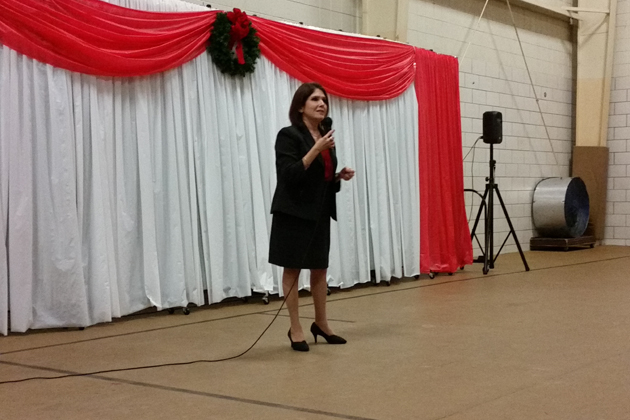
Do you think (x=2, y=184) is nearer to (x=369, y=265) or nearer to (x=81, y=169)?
(x=81, y=169)

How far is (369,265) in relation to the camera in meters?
6.62

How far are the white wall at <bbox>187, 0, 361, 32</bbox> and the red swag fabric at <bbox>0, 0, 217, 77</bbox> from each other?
0.71m

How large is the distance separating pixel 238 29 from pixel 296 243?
7.20ft

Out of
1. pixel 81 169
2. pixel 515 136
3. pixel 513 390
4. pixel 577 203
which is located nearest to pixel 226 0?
pixel 81 169

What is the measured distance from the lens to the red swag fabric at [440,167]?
23.4ft

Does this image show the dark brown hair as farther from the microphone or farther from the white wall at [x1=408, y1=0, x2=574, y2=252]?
the white wall at [x1=408, y1=0, x2=574, y2=252]

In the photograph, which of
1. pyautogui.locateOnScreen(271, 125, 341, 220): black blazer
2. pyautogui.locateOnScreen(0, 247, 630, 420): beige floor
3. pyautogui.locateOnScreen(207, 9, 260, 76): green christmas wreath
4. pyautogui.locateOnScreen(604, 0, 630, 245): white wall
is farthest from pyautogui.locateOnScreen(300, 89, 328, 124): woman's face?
pyautogui.locateOnScreen(604, 0, 630, 245): white wall

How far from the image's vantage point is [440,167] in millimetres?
7301

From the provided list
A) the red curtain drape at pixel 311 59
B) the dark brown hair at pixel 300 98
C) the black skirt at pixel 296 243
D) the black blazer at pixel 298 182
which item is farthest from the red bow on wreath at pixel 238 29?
the black skirt at pixel 296 243

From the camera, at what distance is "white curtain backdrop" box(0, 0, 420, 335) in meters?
4.48

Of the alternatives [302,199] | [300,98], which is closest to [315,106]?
[300,98]

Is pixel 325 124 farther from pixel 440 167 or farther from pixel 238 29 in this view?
pixel 440 167

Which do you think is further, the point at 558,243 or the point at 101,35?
the point at 558,243

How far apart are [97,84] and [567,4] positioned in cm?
790
